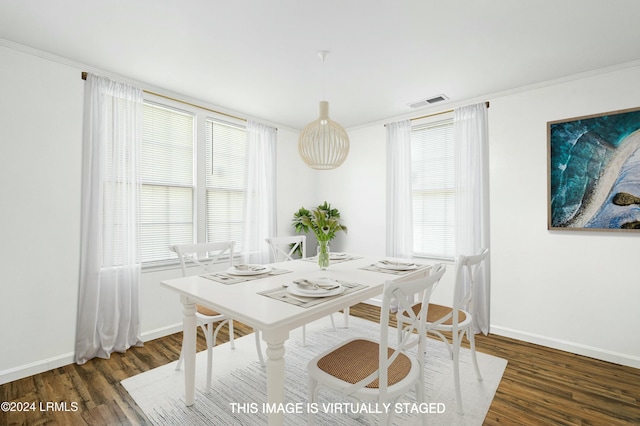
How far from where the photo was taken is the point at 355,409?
6.59 ft

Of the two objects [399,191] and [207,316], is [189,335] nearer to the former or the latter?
[207,316]

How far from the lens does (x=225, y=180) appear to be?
392 centimetres

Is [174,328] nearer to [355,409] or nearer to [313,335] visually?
[313,335]

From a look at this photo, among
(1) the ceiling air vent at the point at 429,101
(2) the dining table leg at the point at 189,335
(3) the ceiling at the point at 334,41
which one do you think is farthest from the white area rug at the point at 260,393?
(1) the ceiling air vent at the point at 429,101

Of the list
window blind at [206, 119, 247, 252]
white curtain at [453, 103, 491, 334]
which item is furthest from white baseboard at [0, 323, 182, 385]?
white curtain at [453, 103, 491, 334]

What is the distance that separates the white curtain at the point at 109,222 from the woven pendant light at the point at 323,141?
180 cm

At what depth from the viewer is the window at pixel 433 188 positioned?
12.3 feet

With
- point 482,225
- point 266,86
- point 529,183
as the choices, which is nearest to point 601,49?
point 529,183

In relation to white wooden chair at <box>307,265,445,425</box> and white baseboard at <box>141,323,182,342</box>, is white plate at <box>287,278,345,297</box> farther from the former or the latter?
white baseboard at <box>141,323,182,342</box>

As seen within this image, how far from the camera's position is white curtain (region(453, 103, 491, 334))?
338cm

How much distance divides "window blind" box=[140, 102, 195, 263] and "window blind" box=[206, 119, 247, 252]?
9.3 inches

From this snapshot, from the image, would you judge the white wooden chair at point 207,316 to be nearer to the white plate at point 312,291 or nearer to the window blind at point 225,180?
the white plate at point 312,291

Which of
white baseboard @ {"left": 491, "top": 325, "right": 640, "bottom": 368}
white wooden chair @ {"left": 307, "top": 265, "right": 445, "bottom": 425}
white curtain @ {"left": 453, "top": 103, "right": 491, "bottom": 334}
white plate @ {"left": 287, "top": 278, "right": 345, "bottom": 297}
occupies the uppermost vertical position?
white curtain @ {"left": 453, "top": 103, "right": 491, "bottom": 334}

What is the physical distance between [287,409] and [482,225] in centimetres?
271
